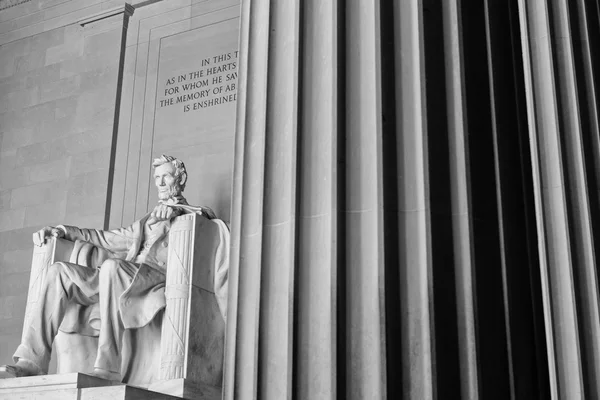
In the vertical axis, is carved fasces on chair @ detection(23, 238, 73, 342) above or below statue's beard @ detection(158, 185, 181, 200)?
below

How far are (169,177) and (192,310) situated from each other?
1.69 meters

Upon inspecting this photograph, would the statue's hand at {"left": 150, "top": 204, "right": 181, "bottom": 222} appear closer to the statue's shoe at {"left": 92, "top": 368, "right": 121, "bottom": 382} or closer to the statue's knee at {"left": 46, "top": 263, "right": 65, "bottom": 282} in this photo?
the statue's knee at {"left": 46, "top": 263, "right": 65, "bottom": 282}

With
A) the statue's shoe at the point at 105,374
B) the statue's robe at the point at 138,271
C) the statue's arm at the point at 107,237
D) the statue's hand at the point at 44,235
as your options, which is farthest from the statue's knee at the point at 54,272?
the statue's shoe at the point at 105,374

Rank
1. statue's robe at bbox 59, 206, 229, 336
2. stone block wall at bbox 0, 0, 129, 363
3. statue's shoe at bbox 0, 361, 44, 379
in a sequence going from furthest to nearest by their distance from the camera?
stone block wall at bbox 0, 0, 129, 363 → statue's robe at bbox 59, 206, 229, 336 → statue's shoe at bbox 0, 361, 44, 379

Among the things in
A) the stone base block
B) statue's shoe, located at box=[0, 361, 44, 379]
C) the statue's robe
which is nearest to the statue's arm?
the statue's robe

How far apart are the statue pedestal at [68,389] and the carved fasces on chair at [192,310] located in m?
0.51

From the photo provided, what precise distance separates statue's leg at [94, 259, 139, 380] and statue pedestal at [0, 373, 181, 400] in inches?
18.1

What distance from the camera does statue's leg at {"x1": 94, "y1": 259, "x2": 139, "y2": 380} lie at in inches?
255

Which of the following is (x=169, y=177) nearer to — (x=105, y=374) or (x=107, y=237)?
(x=107, y=237)

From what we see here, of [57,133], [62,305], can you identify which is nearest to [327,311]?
[62,305]

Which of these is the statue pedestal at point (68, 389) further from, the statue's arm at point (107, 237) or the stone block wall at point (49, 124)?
the stone block wall at point (49, 124)

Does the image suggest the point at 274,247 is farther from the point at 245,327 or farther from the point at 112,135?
the point at 112,135

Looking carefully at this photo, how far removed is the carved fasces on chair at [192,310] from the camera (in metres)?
6.41

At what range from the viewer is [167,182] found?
7859mm
